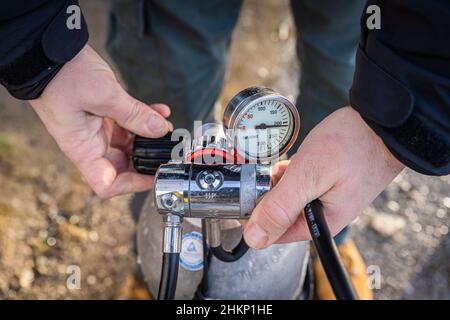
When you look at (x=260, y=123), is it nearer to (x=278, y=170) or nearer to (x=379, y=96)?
(x=278, y=170)

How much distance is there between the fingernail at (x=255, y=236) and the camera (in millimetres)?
863

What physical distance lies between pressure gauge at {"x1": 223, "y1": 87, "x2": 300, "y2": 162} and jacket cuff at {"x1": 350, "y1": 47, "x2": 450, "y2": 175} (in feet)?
0.46

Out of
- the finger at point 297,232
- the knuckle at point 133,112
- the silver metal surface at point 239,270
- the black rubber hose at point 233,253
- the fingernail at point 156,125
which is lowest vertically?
the silver metal surface at point 239,270

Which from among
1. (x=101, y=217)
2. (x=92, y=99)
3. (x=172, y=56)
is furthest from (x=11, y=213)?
(x=92, y=99)

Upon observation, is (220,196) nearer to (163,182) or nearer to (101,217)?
(163,182)

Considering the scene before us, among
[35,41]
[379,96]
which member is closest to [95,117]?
[35,41]

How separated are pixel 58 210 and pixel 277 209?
1178 millimetres

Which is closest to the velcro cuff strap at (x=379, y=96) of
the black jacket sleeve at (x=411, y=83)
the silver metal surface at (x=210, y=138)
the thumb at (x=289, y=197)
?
the black jacket sleeve at (x=411, y=83)

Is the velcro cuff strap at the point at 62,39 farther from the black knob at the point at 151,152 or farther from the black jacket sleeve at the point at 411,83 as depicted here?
the black jacket sleeve at the point at 411,83

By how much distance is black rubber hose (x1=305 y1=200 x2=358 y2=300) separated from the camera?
28.1 inches

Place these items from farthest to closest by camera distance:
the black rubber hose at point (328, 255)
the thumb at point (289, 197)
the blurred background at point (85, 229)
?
the blurred background at point (85, 229) → the thumb at point (289, 197) → the black rubber hose at point (328, 255)

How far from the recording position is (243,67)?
2.34 m

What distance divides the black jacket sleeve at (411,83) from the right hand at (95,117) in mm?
424

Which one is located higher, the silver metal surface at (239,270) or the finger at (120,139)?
the finger at (120,139)
